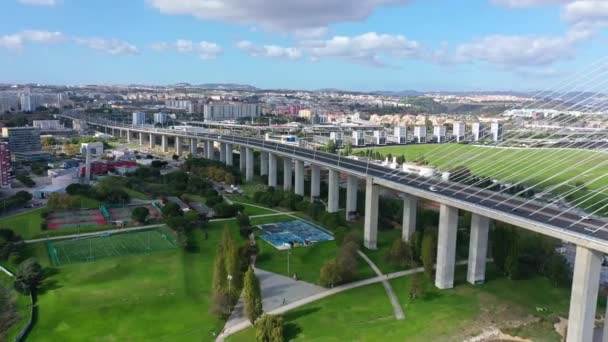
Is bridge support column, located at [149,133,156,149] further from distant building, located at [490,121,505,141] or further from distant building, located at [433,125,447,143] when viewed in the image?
distant building, located at [490,121,505,141]

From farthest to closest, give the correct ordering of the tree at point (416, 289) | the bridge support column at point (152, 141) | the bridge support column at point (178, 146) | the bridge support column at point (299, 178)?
1. the bridge support column at point (152, 141)
2. the bridge support column at point (178, 146)
3. the bridge support column at point (299, 178)
4. the tree at point (416, 289)

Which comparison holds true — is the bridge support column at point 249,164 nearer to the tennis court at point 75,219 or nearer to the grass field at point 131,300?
the tennis court at point 75,219

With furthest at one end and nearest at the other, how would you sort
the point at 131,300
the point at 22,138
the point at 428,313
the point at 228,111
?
1. the point at 228,111
2. the point at 22,138
3. the point at 131,300
4. the point at 428,313

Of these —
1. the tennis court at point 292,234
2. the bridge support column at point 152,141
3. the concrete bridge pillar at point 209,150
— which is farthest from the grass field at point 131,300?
the bridge support column at point 152,141

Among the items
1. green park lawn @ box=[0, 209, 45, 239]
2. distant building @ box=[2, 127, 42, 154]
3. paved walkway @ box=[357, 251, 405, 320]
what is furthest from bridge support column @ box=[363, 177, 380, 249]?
distant building @ box=[2, 127, 42, 154]

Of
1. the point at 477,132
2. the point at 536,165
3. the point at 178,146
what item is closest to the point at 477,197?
the point at 536,165

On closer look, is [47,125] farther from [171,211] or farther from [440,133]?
[440,133]
